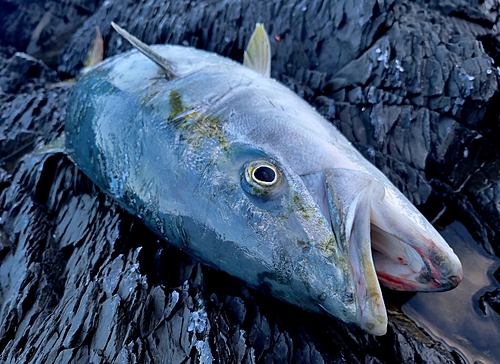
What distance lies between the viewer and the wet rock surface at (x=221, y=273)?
8.26ft

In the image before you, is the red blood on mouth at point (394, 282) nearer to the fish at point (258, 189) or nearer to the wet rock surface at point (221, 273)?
the fish at point (258, 189)

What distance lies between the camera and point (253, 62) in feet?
11.4

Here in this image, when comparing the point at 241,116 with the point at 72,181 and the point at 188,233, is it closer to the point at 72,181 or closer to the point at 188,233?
the point at 188,233

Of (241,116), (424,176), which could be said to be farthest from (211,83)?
(424,176)

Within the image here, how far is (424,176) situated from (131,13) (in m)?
4.08

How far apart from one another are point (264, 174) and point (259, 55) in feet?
5.37

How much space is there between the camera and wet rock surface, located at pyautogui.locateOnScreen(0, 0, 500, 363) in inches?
99.1

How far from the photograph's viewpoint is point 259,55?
11.3 feet

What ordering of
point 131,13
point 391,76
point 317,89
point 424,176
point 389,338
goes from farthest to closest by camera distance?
point 131,13 < point 317,89 < point 391,76 < point 424,176 < point 389,338

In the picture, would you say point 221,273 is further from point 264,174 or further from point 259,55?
point 259,55

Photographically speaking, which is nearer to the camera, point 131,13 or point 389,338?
point 389,338

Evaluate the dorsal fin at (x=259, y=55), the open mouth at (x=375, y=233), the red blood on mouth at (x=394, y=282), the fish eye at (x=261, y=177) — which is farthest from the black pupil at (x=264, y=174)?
the dorsal fin at (x=259, y=55)

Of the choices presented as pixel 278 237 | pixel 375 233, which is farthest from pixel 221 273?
pixel 375 233

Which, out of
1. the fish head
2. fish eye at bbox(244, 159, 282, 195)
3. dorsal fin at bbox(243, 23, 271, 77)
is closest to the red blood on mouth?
the fish head
